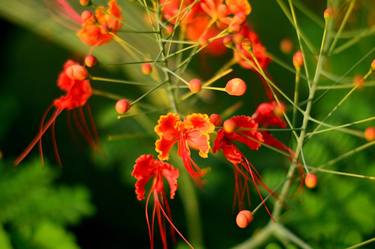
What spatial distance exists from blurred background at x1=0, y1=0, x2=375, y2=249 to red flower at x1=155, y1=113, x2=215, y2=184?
157 millimetres

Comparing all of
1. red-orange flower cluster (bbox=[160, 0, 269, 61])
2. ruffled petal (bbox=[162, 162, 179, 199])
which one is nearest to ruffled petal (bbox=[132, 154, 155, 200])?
ruffled petal (bbox=[162, 162, 179, 199])

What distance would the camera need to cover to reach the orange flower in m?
1.30

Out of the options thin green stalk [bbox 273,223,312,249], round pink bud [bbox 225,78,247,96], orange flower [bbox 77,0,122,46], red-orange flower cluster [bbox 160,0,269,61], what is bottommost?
thin green stalk [bbox 273,223,312,249]

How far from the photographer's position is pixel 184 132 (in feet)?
4.05

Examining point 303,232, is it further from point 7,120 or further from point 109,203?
point 7,120

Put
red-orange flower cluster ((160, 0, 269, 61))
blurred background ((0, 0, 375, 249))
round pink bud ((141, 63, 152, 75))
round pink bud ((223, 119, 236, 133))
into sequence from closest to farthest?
1. round pink bud ((223, 119, 236, 133))
2. red-orange flower cluster ((160, 0, 269, 61))
3. round pink bud ((141, 63, 152, 75))
4. blurred background ((0, 0, 375, 249))

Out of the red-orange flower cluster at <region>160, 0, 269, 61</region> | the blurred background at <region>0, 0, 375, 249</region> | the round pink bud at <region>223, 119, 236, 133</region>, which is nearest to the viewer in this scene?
the round pink bud at <region>223, 119, 236, 133</region>

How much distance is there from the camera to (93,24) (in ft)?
4.26

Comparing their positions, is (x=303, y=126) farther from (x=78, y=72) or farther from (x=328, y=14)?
(x=78, y=72)

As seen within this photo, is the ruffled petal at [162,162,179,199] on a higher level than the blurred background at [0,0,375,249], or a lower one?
higher

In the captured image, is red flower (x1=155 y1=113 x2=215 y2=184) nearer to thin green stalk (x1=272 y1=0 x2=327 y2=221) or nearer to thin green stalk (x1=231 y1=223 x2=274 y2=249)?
thin green stalk (x1=272 y1=0 x2=327 y2=221)

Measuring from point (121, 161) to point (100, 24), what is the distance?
797 mm

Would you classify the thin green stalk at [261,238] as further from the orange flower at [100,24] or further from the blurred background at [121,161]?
the orange flower at [100,24]

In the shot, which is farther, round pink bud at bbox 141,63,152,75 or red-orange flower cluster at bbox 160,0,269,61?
round pink bud at bbox 141,63,152,75
